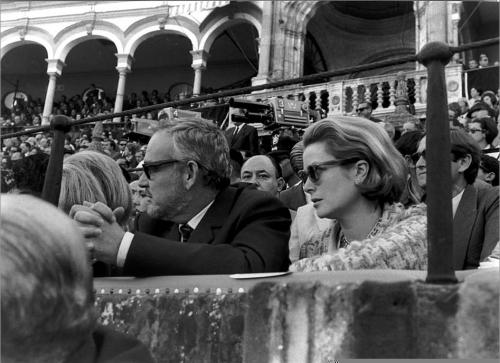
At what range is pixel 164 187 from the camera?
2.33m

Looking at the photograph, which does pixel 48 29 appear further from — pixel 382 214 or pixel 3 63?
pixel 382 214

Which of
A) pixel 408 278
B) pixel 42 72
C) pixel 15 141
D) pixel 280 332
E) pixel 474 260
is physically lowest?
pixel 280 332

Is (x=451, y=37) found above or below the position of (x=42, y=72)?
below

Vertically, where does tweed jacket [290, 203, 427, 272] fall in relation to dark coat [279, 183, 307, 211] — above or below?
below

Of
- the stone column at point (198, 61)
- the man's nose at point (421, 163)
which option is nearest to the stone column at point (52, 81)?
the stone column at point (198, 61)

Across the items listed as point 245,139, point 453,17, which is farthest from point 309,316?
point 453,17

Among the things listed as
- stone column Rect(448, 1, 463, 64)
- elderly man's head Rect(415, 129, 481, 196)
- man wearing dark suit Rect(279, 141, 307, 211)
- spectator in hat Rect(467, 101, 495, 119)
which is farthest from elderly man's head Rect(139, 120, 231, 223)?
stone column Rect(448, 1, 463, 64)

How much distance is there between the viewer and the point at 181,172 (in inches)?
92.0

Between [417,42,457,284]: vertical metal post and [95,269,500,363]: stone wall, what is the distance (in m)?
0.05

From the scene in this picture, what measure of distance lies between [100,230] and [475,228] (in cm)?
152

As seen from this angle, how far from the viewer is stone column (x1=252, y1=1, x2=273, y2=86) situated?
48.2 feet

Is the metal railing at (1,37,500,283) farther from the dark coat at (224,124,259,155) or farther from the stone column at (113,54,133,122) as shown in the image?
the stone column at (113,54,133,122)

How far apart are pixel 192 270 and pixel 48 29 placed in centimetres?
1818

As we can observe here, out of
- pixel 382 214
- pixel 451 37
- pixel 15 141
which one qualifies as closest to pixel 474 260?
pixel 382 214
